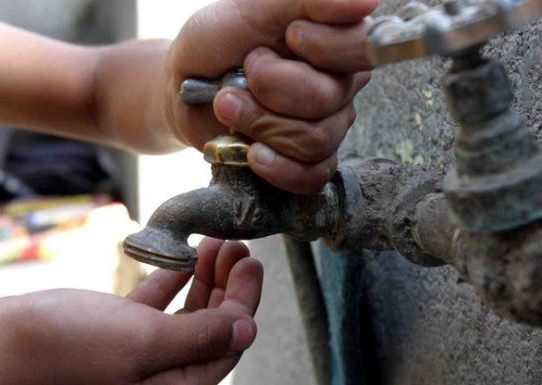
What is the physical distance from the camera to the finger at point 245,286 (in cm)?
52

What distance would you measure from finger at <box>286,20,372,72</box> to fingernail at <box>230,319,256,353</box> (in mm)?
172

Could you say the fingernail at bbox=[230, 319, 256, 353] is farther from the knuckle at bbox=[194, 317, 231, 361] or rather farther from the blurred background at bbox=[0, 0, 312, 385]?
the blurred background at bbox=[0, 0, 312, 385]

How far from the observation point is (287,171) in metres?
0.46

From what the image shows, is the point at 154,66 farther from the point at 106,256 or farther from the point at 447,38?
the point at 106,256

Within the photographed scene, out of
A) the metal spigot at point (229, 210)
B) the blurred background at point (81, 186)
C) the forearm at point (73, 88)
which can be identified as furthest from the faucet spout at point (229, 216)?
the blurred background at point (81, 186)

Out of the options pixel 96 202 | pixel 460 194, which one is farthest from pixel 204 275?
pixel 96 202

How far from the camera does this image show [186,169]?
107cm

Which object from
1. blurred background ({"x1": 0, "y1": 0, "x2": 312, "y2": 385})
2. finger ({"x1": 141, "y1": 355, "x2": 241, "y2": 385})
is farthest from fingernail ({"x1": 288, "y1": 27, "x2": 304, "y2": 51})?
blurred background ({"x1": 0, "y1": 0, "x2": 312, "y2": 385})

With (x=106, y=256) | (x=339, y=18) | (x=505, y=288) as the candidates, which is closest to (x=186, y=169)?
(x=106, y=256)

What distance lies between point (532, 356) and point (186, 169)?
27.0 inches

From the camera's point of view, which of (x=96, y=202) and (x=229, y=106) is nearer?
(x=229, y=106)

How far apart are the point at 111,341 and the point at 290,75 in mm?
202

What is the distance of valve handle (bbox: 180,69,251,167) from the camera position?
46cm

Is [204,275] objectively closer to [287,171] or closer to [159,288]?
[159,288]
